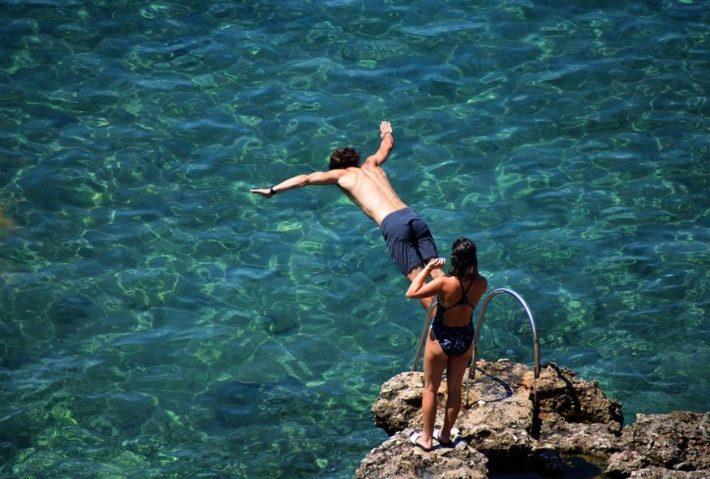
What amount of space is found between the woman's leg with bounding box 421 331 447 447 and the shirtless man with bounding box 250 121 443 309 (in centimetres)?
84

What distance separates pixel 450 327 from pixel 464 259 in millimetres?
619

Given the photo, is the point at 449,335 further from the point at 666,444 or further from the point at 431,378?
the point at 666,444

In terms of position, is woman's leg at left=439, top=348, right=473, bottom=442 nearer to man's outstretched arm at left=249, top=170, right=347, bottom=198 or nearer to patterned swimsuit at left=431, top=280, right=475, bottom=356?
patterned swimsuit at left=431, top=280, right=475, bottom=356

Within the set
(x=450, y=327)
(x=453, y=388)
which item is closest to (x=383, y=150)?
(x=450, y=327)

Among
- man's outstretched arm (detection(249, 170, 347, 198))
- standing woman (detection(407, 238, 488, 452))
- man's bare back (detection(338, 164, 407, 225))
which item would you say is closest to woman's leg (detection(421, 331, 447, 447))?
standing woman (detection(407, 238, 488, 452))

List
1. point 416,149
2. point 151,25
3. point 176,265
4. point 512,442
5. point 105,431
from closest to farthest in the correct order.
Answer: point 512,442, point 105,431, point 176,265, point 416,149, point 151,25

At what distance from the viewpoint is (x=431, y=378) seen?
8242mm

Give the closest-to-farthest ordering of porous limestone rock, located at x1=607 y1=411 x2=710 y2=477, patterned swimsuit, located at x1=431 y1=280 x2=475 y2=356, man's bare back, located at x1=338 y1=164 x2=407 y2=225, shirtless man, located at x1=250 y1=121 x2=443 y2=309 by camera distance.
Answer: patterned swimsuit, located at x1=431 y1=280 x2=475 y2=356 → porous limestone rock, located at x1=607 y1=411 x2=710 y2=477 → shirtless man, located at x1=250 y1=121 x2=443 y2=309 → man's bare back, located at x1=338 y1=164 x2=407 y2=225

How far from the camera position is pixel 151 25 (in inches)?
647

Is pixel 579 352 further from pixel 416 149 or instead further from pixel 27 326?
pixel 27 326

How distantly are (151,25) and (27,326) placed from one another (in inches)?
260

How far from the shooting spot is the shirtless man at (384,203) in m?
9.82

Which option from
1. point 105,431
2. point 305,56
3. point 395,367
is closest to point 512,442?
point 395,367

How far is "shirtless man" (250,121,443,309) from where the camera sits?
9.82 metres
